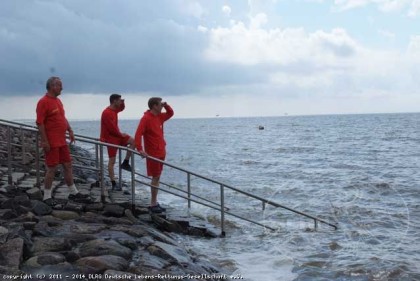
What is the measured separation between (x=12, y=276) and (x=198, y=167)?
766 inches

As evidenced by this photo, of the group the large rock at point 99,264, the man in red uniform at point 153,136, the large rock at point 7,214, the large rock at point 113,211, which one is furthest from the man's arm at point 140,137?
the large rock at point 99,264

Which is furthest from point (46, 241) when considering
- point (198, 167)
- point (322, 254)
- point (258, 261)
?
point (198, 167)

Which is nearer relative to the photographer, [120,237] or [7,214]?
[120,237]

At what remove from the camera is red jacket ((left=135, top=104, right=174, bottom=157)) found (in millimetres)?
7164

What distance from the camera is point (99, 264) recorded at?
170 inches

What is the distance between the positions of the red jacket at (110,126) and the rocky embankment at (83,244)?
1.24m

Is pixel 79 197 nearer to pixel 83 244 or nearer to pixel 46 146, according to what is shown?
pixel 46 146

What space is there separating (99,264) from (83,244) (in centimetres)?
69

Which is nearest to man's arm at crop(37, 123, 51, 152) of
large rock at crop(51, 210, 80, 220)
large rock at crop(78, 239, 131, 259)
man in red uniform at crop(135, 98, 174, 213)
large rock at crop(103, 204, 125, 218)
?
large rock at crop(51, 210, 80, 220)

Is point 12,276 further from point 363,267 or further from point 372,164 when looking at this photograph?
point 372,164

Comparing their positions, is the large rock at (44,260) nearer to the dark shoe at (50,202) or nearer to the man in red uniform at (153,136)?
the dark shoe at (50,202)

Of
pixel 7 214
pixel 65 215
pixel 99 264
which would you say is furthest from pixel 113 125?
pixel 99 264

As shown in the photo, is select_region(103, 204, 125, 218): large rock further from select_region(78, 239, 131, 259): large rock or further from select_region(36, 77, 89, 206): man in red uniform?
select_region(78, 239, 131, 259): large rock

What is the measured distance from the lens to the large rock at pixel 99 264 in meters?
4.22
